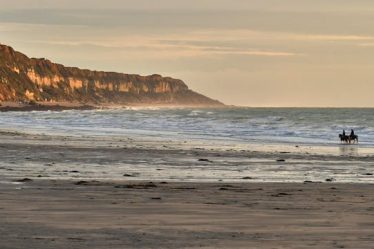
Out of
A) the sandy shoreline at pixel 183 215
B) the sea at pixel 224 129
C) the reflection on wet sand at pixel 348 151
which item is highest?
the sea at pixel 224 129

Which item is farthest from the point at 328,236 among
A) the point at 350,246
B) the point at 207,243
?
the point at 207,243

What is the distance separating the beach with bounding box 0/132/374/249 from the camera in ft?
34.1

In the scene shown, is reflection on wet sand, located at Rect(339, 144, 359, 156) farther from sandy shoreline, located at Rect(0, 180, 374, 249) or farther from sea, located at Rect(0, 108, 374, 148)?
sandy shoreline, located at Rect(0, 180, 374, 249)

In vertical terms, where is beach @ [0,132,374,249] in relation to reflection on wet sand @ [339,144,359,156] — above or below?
below

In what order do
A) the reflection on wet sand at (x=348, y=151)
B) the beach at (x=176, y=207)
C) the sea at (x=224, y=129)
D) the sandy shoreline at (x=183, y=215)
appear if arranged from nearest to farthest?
the sandy shoreline at (x=183, y=215)
the beach at (x=176, y=207)
the reflection on wet sand at (x=348, y=151)
the sea at (x=224, y=129)

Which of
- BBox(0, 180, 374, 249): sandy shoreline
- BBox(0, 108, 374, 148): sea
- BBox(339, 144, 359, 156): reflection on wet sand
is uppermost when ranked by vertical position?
BBox(0, 108, 374, 148): sea

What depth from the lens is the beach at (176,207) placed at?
10.4 meters

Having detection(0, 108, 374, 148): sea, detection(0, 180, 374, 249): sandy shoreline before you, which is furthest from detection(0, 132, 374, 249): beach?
detection(0, 108, 374, 148): sea

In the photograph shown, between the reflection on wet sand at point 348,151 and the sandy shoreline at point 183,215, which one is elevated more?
the reflection on wet sand at point 348,151

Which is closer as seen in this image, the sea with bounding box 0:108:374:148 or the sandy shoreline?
the sandy shoreline

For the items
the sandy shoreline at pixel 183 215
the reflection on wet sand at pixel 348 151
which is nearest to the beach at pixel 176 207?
the sandy shoreline at pixel 183 215

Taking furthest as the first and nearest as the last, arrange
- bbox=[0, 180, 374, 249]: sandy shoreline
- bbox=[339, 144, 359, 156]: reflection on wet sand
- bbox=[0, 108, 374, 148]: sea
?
bbox=[0, 108, 374, 148]: sea → bbox=[339, 144, 359, 156]: reflection on wet sand → bbox=[0, 180, 374, 249]: sandy shoreline

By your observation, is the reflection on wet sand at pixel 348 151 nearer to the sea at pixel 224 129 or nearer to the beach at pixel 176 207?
the sea at pixel 224 129

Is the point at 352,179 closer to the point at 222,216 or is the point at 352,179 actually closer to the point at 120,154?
the point at 222,216
